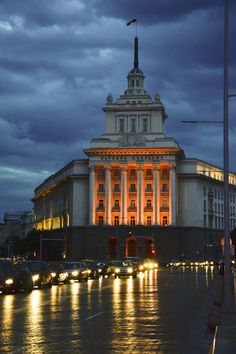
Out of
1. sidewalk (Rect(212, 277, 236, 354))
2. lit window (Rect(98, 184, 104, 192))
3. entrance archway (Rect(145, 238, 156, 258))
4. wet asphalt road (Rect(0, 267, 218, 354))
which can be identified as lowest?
wet asphalt road (Rect(0, 267, 218, 354))

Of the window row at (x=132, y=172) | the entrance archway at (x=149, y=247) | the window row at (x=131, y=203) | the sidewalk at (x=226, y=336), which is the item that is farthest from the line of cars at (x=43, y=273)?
the window row at (x=132, y=172)

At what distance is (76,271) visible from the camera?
53781 millimetres

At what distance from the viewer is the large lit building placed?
130500 mm

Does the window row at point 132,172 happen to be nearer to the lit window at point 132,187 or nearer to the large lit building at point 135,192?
the large lit building at point 135,192

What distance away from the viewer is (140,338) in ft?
49.3

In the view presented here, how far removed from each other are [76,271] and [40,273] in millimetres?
11991

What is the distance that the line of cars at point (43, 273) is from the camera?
35.1 meters

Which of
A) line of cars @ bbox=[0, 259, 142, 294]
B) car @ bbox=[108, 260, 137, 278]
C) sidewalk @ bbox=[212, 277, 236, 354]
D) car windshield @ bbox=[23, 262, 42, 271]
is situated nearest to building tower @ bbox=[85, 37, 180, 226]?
line of cars @ bbox=[0, 259, 142, 294]

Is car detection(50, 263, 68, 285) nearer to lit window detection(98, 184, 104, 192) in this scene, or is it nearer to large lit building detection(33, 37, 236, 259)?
large lit building detection(33, 37, 236, 259)

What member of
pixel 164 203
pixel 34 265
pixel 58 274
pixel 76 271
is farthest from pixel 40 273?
pixel 164 203

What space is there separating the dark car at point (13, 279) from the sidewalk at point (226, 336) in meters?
16.9

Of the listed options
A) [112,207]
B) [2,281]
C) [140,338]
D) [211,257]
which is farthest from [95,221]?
[140,338]

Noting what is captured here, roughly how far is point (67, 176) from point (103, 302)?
11533 centimetres

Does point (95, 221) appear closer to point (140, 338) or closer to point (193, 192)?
point (193, 192)
